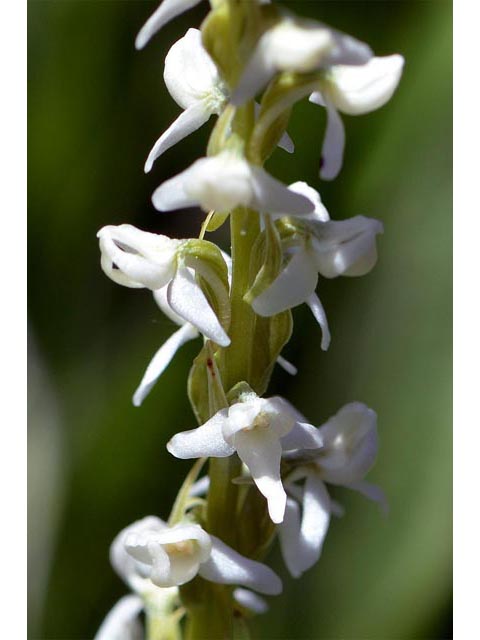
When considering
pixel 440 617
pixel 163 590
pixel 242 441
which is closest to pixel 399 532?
pixel 440 617

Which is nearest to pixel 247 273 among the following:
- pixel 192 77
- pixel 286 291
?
pixel 286 291

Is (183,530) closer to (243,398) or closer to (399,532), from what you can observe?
(243,398)

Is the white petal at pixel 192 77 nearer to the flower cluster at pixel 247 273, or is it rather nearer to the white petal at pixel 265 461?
the flower cluster at pixel 247 273

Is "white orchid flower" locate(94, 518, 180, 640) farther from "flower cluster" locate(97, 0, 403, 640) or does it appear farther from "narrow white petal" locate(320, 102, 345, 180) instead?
"narrow white petal" locate(320, 102, 345, 180)

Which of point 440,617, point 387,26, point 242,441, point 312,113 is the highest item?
point 387,26

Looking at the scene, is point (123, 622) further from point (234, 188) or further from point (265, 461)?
point (234, 188)
